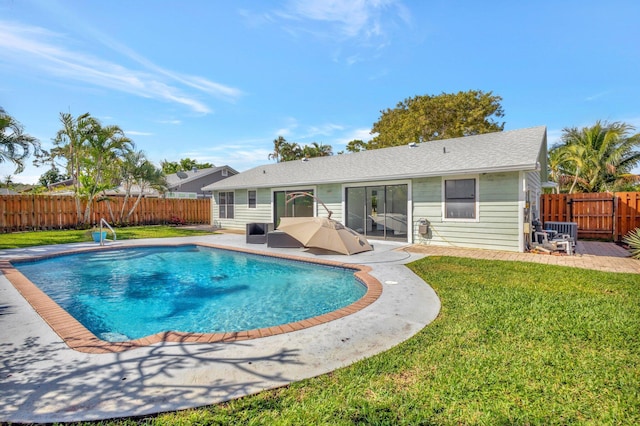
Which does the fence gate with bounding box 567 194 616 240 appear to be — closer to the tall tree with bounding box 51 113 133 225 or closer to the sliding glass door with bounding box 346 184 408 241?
the sliding glass door with bounding box 346 184 408 241

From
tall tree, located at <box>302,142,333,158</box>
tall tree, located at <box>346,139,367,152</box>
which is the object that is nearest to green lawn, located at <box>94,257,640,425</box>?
tall tree, located at <box>346,139,367,152</box>

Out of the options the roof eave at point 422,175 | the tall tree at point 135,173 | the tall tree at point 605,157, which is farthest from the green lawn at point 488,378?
the tall tree at point 135,173

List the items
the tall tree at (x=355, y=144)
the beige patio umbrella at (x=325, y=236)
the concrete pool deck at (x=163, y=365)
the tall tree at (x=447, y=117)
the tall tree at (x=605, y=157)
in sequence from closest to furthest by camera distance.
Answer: the concrete pool deck at (x=163, y=365), the beige patio umbrella at (x=325, y=236), the tall tree at (x=605, y=157), the tall tree at (x=447, y=117), the tall tree at (x=355, y=144)

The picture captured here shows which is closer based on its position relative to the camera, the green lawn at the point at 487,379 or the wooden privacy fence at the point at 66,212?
the green lawn at the point at 487,379

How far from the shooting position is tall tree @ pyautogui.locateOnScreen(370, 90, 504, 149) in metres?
25.3

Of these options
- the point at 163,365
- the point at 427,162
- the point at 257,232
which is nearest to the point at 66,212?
the point at 257,232

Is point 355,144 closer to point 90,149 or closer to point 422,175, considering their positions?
point 90,149

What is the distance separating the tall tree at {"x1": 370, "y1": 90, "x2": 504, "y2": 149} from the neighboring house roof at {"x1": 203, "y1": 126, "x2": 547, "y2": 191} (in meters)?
12.4

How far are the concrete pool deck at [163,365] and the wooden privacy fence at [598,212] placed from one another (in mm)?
12867

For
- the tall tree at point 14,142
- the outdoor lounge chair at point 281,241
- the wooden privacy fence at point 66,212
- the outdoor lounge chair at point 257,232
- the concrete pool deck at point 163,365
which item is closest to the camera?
the concrete pool deck at point 163,365

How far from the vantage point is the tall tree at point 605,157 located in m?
16.4

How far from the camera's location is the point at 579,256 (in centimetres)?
898

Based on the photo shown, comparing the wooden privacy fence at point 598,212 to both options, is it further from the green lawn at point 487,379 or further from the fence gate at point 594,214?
the green lawn at point 487,379

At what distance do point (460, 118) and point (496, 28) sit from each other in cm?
1292
